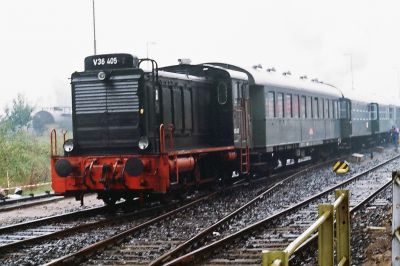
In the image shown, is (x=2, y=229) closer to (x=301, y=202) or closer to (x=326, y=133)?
(x=301, y=202)

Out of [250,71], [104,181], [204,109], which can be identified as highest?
[250,71]

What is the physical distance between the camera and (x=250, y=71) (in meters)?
18.1

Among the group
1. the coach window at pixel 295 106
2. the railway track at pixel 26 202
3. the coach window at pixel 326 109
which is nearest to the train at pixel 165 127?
the coach window at pixel 295 106

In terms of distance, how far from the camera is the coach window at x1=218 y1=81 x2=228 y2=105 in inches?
639

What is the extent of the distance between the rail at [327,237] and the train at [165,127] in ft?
24.4

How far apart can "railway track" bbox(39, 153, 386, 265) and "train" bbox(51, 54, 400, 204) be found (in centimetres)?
149

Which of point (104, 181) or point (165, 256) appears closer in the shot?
point (165, 256)

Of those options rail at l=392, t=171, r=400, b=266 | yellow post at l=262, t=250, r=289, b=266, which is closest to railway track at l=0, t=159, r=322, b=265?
rail at l=392, t=171, r=400, b=266

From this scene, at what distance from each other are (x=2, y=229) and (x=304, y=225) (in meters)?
5.22

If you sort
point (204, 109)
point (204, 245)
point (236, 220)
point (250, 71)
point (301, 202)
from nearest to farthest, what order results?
1. point (204, 245)
2. point (236, 220)
3. point (301, 202)
4. point (204, 109)
5. point (250, 71)

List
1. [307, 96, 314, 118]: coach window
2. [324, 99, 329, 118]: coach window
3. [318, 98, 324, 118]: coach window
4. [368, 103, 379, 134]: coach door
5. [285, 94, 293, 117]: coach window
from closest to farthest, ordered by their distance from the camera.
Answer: [285, 94, 293, 117]: coach window < [307, 96, 314, 118]: coach window < [318, 98, 324, 118]: coach window < [324, 99, 329, 118]: coach window < [368, 103, 379, 134]: coach door

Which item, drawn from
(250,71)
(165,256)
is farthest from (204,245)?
(250,71)

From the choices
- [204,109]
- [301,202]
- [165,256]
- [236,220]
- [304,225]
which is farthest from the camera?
[204,109]

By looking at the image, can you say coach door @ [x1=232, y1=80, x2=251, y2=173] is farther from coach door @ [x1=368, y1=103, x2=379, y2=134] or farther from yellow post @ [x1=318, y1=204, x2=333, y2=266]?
coach door @ [x1=368, y1=103, x2=379, y2=134]
